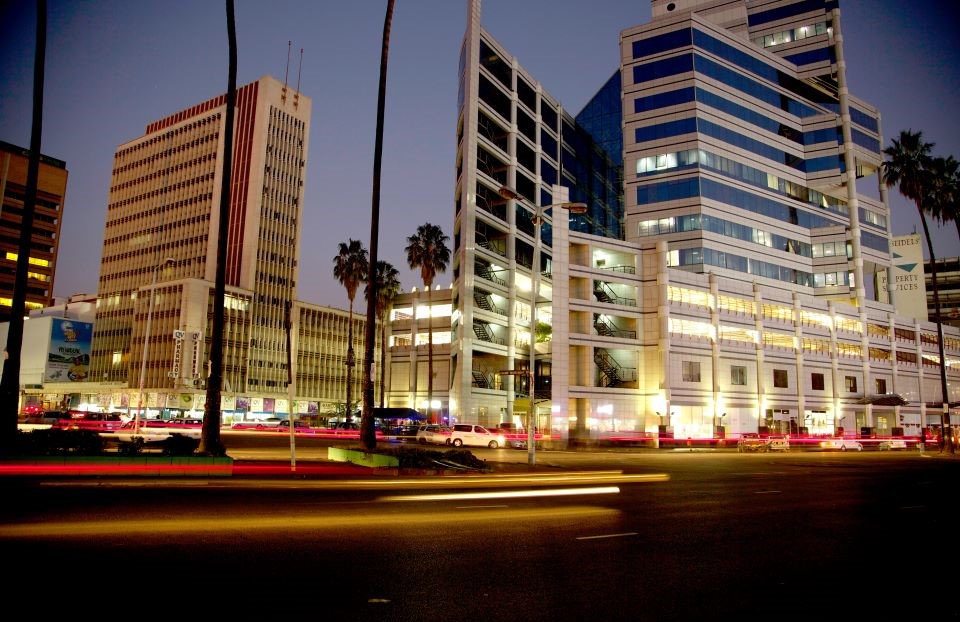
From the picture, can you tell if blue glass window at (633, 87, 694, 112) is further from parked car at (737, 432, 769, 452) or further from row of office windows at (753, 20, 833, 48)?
parked car at (737, 432, 769, 452)

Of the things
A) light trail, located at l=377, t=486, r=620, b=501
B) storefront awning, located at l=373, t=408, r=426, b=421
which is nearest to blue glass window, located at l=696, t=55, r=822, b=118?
storefront awning, located at l=373, t=408, r=426, b=421

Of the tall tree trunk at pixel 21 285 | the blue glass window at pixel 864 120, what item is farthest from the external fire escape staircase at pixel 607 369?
the blue glass window at pixel 864 120

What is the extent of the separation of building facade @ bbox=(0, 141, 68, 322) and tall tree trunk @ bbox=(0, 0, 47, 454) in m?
154

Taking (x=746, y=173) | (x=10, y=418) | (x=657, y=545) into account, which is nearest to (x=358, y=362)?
(x=746, y=173)

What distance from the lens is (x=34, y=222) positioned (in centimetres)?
16238

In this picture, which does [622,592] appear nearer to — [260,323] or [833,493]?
[833,493]

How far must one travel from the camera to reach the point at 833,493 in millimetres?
19750

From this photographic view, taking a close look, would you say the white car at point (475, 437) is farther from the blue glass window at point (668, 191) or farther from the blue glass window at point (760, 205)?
the blue glass window at point (760, 205)

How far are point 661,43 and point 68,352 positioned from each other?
113m

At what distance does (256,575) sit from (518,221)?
240 feet

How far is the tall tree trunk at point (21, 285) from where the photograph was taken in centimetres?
1928

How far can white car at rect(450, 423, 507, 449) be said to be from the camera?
163ft

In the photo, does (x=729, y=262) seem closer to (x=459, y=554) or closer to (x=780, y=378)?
(x=780, y=378)

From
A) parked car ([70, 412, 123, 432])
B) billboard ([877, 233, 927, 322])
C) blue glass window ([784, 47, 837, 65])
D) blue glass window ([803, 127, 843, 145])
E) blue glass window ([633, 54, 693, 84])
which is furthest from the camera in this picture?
A: billboard ([877, 233, 927, 322])
